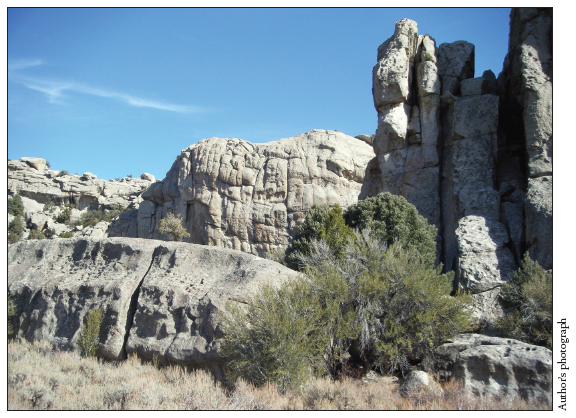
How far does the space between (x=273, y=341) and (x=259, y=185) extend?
99.0ft

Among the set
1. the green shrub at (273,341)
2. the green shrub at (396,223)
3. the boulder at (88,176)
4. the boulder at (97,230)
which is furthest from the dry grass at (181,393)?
the boulder at (88,176)

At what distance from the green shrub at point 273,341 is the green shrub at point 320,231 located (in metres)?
7.59

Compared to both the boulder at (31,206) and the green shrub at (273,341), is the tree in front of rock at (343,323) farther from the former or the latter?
the boulder at (31,206)

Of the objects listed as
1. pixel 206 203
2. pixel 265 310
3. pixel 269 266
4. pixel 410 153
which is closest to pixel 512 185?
pixel 410 153

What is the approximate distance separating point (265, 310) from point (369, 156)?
33170mm

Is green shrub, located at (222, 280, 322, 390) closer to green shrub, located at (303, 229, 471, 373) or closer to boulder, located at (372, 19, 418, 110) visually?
green shrub, located at (303, 229, 471, 373)

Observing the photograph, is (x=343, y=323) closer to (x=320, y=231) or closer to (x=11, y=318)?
(x=11, y=318)

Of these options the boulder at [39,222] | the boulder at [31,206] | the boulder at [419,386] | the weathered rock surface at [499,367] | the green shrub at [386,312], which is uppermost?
the boulder at [31,206]

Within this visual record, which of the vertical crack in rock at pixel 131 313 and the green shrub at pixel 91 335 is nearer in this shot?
the green shrub at pixel 91 335

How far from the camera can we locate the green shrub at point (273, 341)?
9.18m

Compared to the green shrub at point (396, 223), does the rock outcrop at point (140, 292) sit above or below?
below

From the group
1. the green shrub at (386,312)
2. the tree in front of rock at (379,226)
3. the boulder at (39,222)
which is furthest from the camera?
the boulder at (39,222)

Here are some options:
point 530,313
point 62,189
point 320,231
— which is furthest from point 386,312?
point 62,189

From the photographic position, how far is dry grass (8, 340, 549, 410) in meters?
8.34
